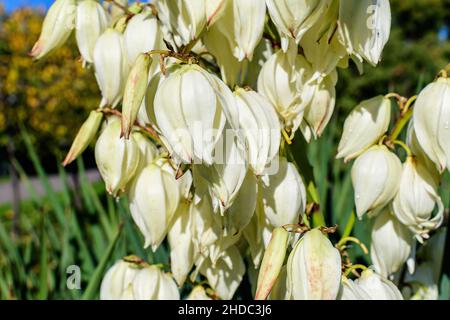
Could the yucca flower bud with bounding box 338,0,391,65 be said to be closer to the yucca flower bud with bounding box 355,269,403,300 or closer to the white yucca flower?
the yucca flower bud with bounding box 355,269,403,300

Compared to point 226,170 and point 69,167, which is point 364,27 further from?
point 69,167

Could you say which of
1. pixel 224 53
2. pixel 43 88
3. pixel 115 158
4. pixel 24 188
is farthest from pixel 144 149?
pixel 24 188

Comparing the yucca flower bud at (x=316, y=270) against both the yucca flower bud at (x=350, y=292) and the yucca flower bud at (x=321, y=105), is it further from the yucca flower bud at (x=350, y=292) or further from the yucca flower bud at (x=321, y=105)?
the yucca flower bud at (x=321, y=105)

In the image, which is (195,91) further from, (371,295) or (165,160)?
(371,295)

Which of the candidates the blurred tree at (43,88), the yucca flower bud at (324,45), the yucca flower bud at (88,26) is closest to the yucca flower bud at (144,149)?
the yucca flower bud at (88,26)
